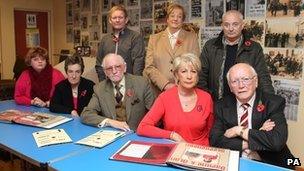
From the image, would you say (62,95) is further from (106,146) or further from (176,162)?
(176,162)

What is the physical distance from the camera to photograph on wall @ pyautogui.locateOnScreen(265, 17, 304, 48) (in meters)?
2.91

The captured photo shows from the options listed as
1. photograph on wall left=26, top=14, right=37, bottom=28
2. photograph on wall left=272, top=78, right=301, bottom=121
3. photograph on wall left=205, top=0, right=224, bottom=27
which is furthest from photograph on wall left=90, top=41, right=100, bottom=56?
photograph on wall left=272, top=78, right=301, bottom=121

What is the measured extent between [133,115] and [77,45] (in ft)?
12.0

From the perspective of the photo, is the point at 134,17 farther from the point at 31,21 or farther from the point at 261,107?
the point at 261,107

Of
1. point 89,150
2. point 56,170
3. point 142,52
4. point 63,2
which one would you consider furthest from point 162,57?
point 63,2

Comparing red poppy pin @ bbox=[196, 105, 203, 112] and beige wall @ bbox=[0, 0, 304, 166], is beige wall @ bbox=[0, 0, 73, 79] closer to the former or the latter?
beige wall @ bbox=[0, 0, 304, 166]

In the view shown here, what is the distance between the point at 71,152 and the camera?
1.73 m

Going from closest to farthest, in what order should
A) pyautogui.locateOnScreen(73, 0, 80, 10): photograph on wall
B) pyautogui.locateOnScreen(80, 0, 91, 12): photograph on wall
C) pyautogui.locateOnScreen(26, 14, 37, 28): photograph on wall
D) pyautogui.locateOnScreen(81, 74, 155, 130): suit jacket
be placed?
pyautogui.locateOnScreen(81, 74, 155, 130): suit jacket < pyautogui.locateOnScreen(80, 0, 91, 12): photograph on wall < pyautogui.locateOnScreen(73, 0, 80, 10): photograph on wall < pyautogui.locateOnScreen(26, 14, 37, 28): photograph on wall

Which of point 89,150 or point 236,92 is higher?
point 236,92

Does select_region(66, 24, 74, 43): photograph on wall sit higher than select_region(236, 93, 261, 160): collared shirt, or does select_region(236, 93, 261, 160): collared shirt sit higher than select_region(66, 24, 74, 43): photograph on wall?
select_region(66, 24, 74, 43): photograph on wall

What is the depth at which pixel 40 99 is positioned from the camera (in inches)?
121

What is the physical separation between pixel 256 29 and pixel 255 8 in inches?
7.9

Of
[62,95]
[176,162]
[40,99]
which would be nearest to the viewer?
[176,162]

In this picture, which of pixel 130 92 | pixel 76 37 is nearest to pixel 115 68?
pixel 130 92
